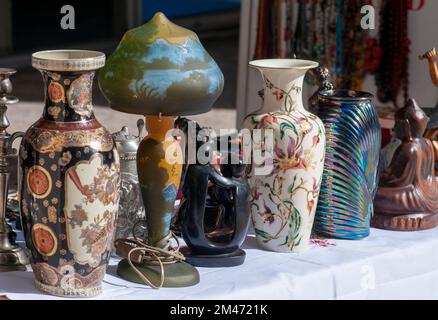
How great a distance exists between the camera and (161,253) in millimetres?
1590

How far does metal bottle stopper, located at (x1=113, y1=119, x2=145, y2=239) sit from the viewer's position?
1.72 m

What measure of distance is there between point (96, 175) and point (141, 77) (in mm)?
185

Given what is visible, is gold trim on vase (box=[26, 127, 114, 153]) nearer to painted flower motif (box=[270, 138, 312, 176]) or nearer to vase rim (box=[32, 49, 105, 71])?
vase rim (box=[32, 49, 105, 71])

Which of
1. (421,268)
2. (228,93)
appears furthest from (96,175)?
(228,93)

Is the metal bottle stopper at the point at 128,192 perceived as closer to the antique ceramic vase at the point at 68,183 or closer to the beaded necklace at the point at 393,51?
the antique ceramic vase at the point at 68,183

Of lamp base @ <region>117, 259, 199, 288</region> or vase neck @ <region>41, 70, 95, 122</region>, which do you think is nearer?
vase neck @ <region>41, 70, 95, 122</region>

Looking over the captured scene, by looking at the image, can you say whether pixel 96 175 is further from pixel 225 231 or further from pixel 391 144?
pixel 391 144

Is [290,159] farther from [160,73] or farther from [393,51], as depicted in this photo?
[393,51]

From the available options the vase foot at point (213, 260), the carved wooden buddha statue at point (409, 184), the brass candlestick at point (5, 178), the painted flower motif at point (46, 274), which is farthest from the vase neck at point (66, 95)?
the carved wooden buddha statue at point (409, 184)

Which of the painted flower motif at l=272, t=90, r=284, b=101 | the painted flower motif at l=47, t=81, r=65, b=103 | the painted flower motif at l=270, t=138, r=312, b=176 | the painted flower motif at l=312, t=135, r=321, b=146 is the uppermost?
the painted flower motif at l=47, t=81, r=65, b=103

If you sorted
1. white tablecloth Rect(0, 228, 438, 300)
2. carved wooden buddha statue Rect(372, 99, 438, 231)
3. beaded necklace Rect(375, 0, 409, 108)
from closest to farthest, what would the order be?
1. white tablecloth Rect(0, 228, 438, 300)
2. carved wooden buddha statue Rect(372, 99, 438, 231)
3. beaded necklace Rect(375, 0, 409, 108)

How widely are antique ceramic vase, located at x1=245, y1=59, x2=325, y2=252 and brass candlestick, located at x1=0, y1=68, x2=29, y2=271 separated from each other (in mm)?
469

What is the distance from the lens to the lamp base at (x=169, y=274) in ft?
5.08

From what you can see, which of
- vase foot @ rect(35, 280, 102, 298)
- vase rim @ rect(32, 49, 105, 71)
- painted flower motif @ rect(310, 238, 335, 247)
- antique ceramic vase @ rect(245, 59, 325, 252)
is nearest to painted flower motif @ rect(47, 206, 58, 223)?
vase foot @ rect(35, 280, 102, 298)
